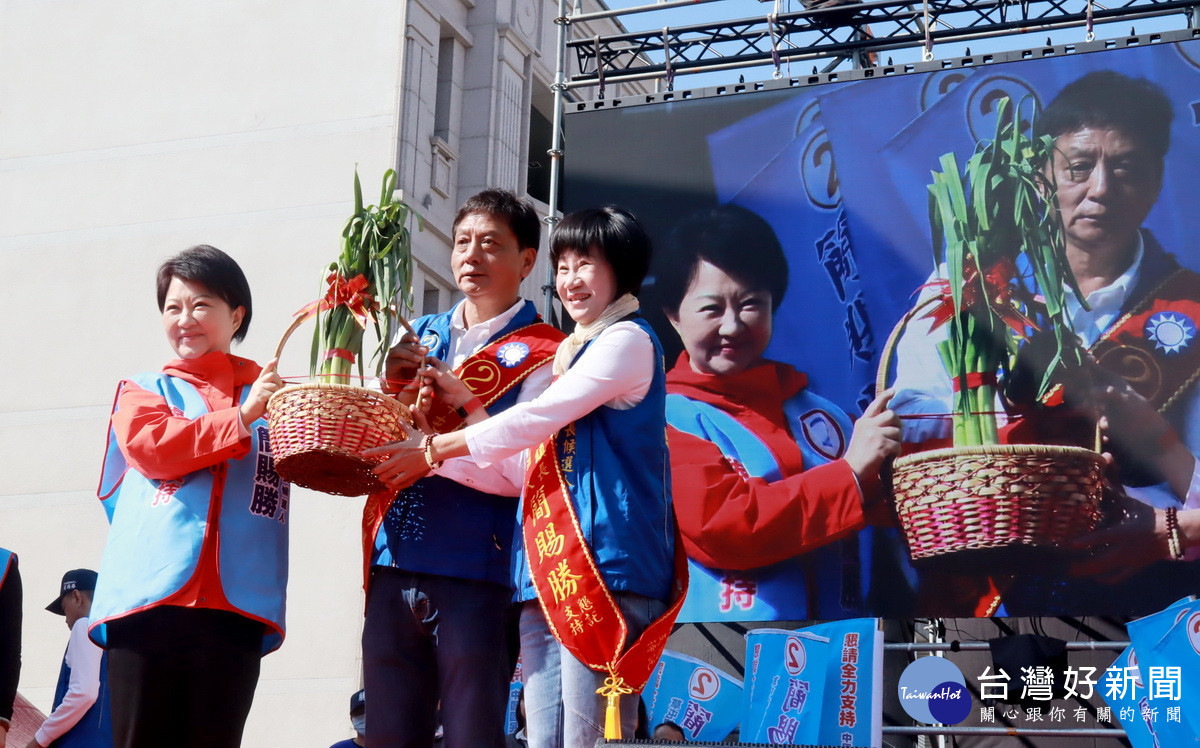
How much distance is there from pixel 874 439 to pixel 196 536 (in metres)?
3.21

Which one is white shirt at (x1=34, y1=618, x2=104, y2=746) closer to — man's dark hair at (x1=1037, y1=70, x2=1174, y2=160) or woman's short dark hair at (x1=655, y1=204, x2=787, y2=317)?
woman's short dark hair at (x1=655, y1=204, x2=787, y2=317)

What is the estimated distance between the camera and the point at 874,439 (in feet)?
17.5

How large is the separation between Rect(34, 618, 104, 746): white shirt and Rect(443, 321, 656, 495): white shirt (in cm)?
219

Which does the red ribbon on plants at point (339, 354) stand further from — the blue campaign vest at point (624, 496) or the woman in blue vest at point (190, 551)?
the blue campaign vest at point (624, 496)

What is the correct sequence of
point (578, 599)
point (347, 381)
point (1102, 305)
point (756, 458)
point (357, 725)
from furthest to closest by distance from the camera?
point (756, 458) → point (1102, 305) → point (357, 725) → point (347, 381) → point (578, 599)

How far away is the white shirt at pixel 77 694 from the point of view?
13.3 ft

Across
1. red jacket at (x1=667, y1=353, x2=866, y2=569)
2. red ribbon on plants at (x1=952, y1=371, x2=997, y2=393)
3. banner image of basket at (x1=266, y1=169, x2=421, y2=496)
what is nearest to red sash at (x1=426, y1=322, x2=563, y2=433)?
banner image of basket at (x1=266, y1=169, x2=421, y2=496)

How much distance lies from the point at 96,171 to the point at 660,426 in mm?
8479

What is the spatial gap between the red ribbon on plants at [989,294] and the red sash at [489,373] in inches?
115

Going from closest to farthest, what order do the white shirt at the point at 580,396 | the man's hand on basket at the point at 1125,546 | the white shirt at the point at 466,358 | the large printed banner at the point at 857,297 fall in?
1. the white shirt at the point at 580,396
2. the white shirt at the point at 466,358
3. the man's hand on basket at the point at 1125,546
4. the large printed banner at the point at 857,297

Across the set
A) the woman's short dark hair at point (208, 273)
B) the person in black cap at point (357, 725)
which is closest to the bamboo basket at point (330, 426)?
the woman's short dark hair at point (208, 273)

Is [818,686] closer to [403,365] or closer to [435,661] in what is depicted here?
[435,661]

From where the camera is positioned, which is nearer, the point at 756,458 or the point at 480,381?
the point at 480,381

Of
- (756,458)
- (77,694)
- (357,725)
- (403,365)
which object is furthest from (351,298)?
(756,458)
